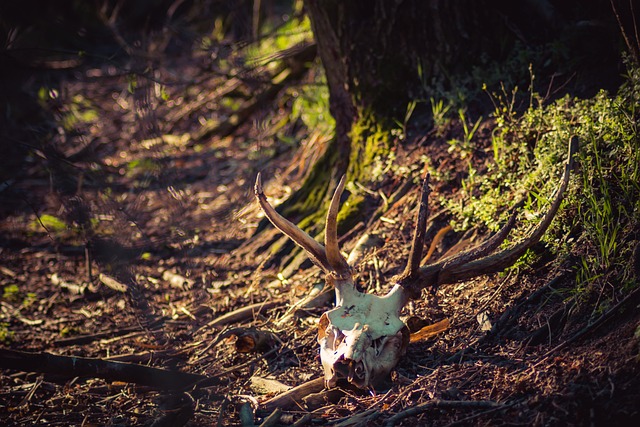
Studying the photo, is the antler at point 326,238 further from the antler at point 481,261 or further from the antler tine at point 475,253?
the antler tine at point 475,253

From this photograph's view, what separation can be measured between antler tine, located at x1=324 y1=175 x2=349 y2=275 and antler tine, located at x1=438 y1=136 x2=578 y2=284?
0.50 metres

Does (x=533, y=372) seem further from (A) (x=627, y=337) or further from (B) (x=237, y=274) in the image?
(B) (x=237, y=274)

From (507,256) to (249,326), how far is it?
1.67 meters

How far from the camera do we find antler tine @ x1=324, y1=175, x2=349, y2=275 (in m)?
3.05

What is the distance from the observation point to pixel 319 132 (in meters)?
5.80

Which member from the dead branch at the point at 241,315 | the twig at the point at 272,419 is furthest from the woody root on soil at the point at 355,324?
the dead branch at the point at 241,315

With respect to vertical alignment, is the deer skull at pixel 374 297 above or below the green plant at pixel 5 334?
below

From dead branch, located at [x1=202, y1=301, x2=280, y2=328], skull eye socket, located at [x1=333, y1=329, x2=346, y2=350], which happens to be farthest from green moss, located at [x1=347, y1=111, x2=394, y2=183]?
skull eye socket, located at [x1=333, y1=329, x2=346, y2=350]

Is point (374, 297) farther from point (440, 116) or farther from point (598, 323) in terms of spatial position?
point (440, 116)

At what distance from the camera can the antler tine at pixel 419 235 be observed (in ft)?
9.57

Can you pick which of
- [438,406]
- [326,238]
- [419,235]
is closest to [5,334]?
[326,238]

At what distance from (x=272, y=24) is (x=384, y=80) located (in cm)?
484

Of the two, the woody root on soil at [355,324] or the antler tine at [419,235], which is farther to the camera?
the antler tine at [419,235]

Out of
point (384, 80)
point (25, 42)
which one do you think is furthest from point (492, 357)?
point (25, 42)
